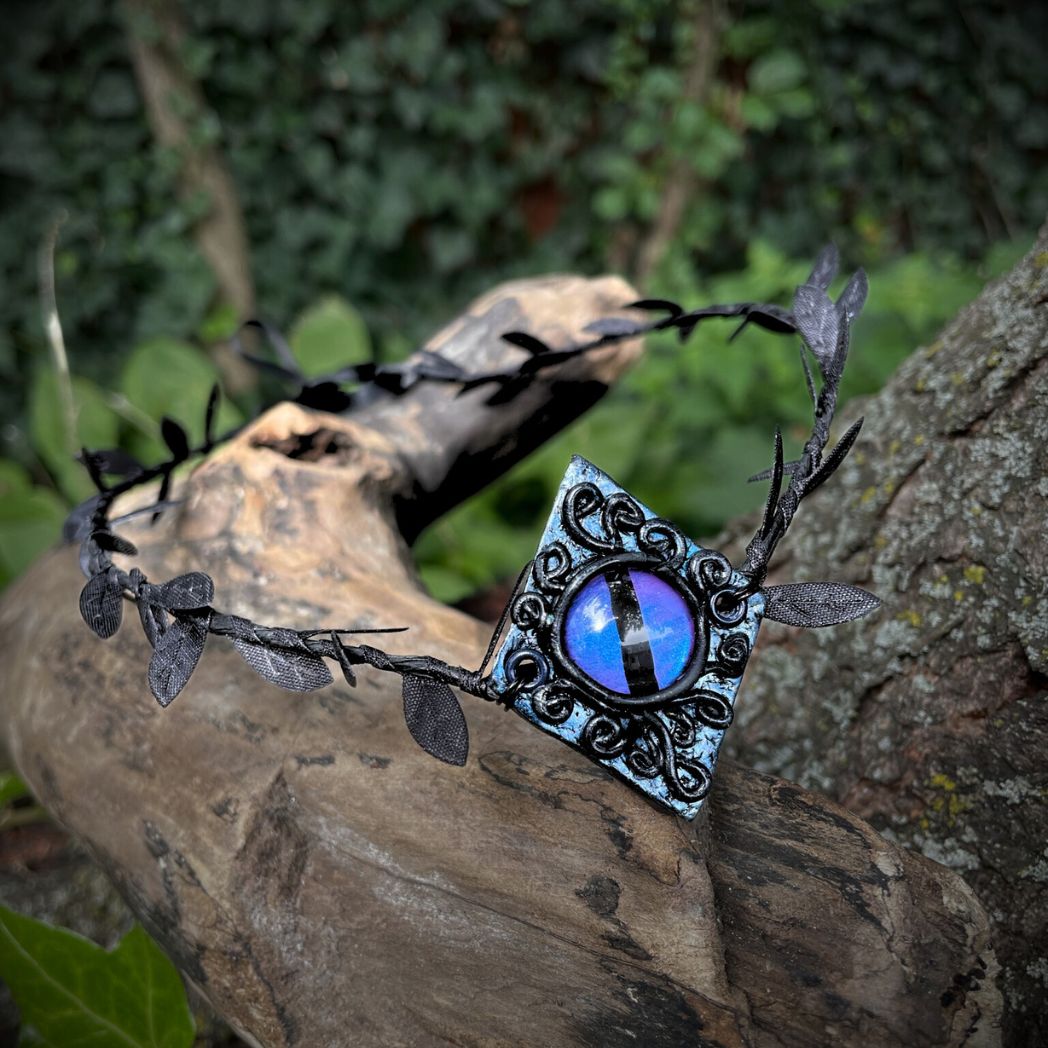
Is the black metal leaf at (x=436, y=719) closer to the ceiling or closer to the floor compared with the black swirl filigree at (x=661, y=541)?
closer to the floor

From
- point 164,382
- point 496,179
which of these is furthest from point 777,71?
point 164,382

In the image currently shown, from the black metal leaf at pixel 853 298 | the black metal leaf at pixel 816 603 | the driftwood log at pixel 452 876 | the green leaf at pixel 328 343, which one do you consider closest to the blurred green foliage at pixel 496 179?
the green leaf at pixel 328 343

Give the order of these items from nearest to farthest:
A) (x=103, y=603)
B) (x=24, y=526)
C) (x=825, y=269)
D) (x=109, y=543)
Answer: (x=103, y=603)
(x=109, y=543)
(x=825, y=269)
(x=24, y=526)

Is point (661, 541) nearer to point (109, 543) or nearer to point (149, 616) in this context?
point (149, 616)

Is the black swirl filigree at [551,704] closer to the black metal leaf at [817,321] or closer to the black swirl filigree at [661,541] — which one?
the black swirl filigree at [661,541]

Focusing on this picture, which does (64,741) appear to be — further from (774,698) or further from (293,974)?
(774,698)

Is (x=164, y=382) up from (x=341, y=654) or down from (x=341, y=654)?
down

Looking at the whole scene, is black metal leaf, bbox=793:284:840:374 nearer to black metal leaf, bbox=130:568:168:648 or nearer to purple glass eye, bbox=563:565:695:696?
purple glass eye, bbox=563:565:695:696
